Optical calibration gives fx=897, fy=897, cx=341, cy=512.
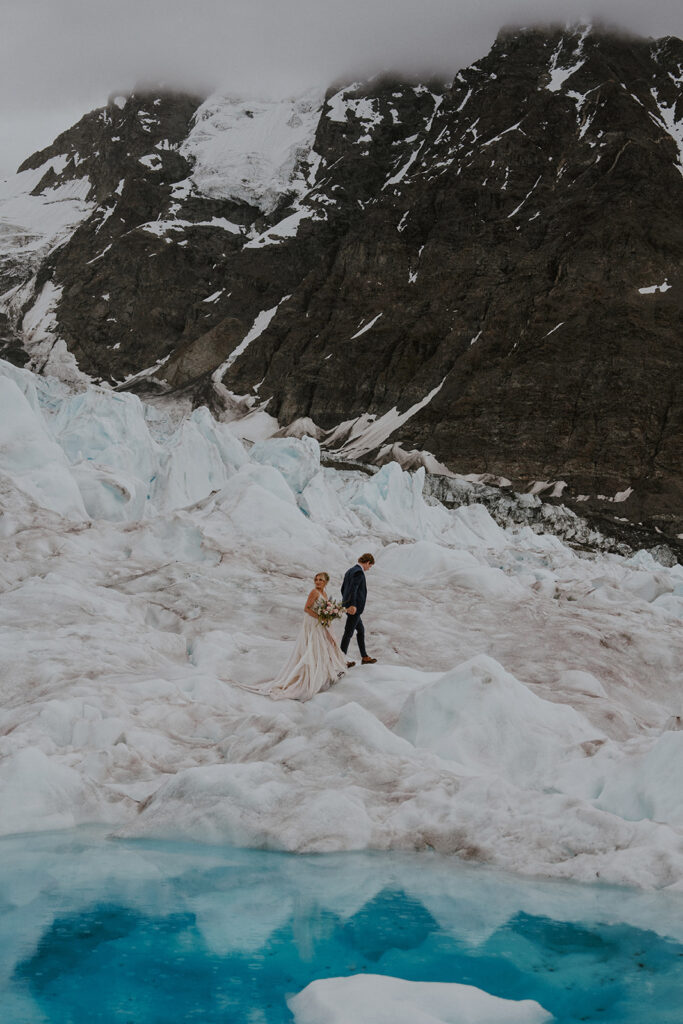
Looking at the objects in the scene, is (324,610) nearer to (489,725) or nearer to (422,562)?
(489,725)

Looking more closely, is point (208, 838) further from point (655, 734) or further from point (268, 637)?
point (268, 637)

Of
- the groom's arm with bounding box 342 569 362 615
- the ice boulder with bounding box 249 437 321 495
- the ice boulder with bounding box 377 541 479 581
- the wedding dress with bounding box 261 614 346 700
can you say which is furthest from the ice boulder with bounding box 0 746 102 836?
the ice boulder with bounding box 249 437 321 495

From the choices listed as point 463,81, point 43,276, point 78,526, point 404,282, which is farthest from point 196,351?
point 78,526

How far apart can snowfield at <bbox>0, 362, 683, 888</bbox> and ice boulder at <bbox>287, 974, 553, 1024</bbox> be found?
82.1 inches

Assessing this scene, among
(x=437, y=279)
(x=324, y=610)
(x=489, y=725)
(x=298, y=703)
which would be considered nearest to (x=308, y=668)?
(x=298, y=703)

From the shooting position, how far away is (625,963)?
196 inches

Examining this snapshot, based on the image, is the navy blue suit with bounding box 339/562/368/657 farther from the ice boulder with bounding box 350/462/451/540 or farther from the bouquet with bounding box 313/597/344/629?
the ice boulder with bounding box 350/462/451/540

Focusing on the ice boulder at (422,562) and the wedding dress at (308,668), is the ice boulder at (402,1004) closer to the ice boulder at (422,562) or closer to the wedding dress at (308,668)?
the wedding dress at (308,668)

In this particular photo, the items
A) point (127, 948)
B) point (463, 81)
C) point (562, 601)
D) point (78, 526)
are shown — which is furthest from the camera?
point (463, 81)

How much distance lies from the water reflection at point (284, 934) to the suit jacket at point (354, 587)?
4875mm

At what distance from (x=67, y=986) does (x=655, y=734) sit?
26.2ft

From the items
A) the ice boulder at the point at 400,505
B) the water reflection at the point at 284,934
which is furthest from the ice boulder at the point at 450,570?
the ice boulder at the point at 400,505

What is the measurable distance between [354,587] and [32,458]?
1138 centimetres

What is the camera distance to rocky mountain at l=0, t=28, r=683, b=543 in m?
109
